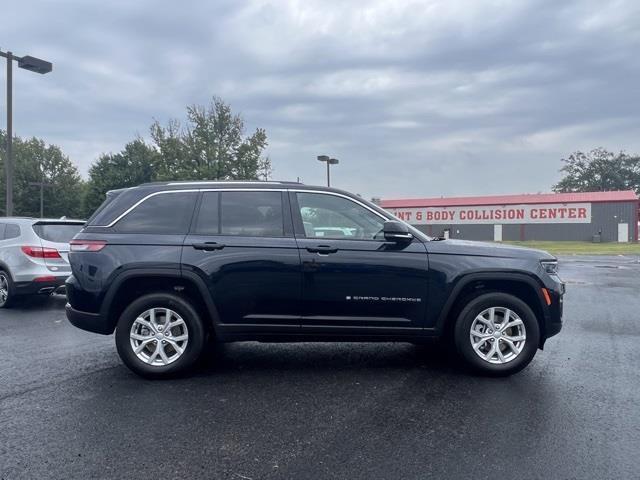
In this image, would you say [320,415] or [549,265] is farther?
[549,265]

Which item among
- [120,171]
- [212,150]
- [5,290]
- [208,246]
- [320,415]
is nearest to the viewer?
[320,415]

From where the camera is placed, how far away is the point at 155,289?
5.00 m

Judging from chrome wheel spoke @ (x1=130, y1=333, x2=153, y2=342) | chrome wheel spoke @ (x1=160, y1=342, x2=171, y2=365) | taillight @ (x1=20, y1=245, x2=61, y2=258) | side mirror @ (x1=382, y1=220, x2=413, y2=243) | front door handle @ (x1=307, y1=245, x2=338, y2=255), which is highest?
side mirror @ (x1=382, y1=220, x2=413, y2=243)

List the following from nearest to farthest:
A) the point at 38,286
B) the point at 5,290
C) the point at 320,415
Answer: the point at 320,415, the point at 38,286, the point at 5,290

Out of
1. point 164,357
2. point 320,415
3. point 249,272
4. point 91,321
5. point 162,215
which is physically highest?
point 162,215

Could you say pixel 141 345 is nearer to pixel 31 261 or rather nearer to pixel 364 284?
pixel 364 284

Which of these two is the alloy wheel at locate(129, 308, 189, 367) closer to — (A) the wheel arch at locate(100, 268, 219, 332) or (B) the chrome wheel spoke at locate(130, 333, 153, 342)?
(B) the chrome wheel spoke at locate(130, 333, 153, 342)

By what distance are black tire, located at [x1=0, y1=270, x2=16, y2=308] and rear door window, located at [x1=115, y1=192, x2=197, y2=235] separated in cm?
501

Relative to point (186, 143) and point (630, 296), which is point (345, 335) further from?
point (186, 143)

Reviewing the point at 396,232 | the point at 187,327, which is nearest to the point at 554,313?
the point at 396,232

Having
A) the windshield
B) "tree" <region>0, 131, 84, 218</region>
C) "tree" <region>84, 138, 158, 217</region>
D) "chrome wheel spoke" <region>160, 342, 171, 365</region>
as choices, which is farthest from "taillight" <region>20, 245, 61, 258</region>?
"tree" <region>0, 131, 84, 218</region>

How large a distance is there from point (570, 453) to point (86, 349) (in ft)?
16.9

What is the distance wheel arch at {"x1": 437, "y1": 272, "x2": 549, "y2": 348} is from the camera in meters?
4.87

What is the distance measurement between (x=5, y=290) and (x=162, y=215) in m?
5.56
